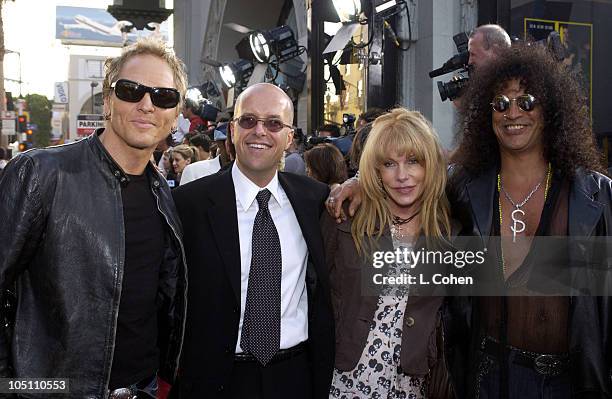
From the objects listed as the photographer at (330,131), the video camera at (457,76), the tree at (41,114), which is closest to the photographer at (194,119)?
the photographer at (330,131)

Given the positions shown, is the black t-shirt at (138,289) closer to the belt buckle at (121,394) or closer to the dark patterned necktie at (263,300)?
the belt buckle at (121,394)

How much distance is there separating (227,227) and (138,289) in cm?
55

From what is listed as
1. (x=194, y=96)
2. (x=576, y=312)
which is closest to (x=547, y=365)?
(x=576, y=312)

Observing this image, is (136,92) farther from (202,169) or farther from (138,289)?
(202,169)

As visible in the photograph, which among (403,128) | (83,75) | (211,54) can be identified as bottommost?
(403,128)

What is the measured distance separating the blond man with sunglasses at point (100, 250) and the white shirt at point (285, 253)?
13.1 inches

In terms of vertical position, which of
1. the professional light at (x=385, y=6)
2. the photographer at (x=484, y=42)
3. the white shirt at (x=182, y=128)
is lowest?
the photographer at (x=484, y=42)

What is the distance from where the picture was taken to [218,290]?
2.89 metres

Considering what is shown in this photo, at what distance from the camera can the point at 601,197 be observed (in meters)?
2.83

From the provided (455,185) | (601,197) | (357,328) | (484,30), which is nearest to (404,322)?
(357,328)

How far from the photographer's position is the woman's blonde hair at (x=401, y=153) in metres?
3.10

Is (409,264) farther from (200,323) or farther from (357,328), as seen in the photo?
(200,323)

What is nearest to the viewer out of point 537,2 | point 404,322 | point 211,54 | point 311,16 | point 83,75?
point 404,322

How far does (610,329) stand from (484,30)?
2526 millimetres
